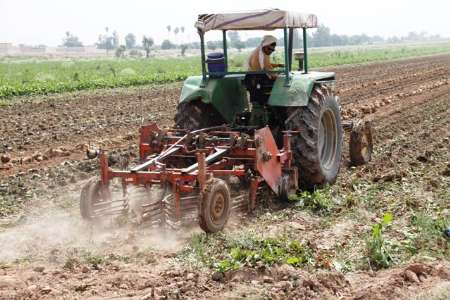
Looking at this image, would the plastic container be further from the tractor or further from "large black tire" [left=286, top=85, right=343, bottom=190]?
"large black tire" [left=286, top=85, right=343, bottom=190]

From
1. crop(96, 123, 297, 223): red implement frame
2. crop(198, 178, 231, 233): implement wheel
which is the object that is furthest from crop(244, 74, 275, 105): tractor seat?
crop(198, 178, 231, 233): implement wheel

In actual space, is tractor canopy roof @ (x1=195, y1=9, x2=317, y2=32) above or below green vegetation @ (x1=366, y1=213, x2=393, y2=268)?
above

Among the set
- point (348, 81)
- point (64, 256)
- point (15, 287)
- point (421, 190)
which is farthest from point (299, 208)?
point (348, 81)

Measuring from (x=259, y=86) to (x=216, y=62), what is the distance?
1.98 feet

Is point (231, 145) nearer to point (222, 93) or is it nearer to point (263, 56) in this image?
point (222, 93)

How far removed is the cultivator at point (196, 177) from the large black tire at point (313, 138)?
149 mm

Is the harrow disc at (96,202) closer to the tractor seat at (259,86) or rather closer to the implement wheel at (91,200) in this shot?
the implement wheel at (91,200)

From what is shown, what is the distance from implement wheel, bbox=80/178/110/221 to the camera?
6391 mm

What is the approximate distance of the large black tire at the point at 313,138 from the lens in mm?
7379

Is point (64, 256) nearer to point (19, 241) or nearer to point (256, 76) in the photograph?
point (19, 241)

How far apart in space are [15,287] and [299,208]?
324cm

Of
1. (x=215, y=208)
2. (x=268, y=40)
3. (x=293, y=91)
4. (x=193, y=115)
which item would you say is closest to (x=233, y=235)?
(x=215, y=208)

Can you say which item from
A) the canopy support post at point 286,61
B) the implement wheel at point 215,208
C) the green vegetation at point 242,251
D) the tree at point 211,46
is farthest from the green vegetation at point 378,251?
the tree at point 211,46

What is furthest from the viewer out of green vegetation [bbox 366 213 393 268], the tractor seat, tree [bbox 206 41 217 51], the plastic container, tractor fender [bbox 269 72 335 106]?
Result: tree [bbox 206 41 217 51]
